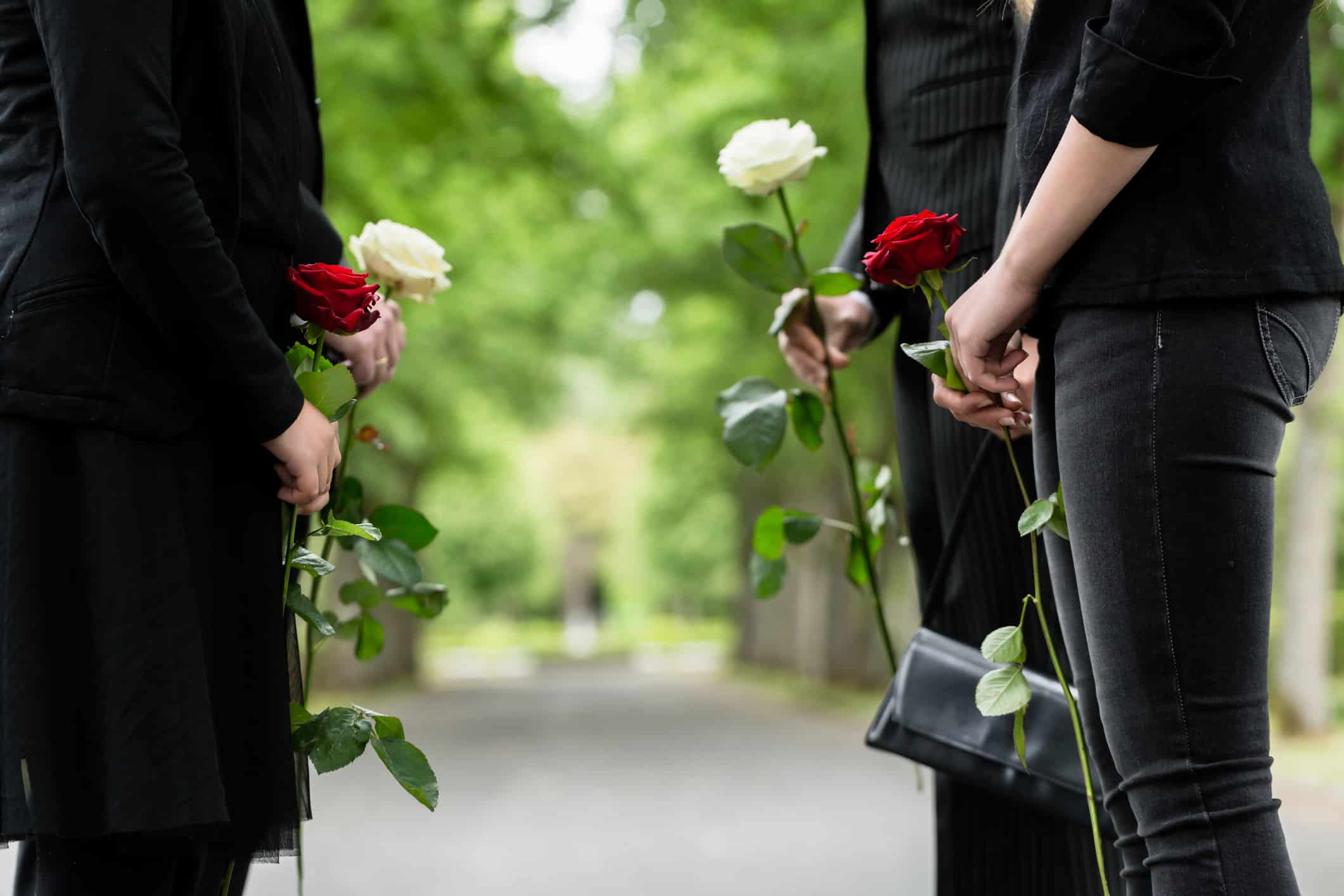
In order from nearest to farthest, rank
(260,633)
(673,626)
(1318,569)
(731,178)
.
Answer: (260,633), (731,178), (1318,569), (673,626)

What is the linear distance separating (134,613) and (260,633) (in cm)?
21

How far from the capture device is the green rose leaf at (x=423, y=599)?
2.46 metres

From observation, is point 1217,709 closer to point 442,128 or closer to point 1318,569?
point 442,128

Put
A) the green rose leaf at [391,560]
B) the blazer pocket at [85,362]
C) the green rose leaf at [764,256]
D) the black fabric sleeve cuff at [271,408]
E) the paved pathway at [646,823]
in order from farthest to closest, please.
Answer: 1. the paved pathway at [646,823]
2. the green rose leaf at [764,256]
3. the green rose leaf at [391,560]
4. the black fabric sleeve cuff at [271,408]
5. the blazer pocket at [85,362]

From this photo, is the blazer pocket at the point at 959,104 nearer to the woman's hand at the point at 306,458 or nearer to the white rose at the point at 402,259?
the white rose at the point at 402,259

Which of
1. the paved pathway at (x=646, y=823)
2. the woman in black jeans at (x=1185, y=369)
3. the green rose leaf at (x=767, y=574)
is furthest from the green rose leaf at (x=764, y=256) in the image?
the paved pathway at (x=646, y=823)

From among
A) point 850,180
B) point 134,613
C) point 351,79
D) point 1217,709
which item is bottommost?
point 1217,709

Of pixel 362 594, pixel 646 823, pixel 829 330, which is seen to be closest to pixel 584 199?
pixel 646 823

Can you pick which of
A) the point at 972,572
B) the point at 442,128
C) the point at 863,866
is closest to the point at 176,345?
the point at 972,572

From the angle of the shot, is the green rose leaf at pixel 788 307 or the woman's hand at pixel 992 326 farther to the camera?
the green rose leaf at pixel 788 307

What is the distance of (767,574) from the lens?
2.70 m

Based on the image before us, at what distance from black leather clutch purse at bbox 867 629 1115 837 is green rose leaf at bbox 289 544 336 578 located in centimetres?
86

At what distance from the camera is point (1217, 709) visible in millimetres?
1423

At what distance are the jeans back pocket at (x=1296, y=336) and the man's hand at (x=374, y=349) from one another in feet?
4.35
